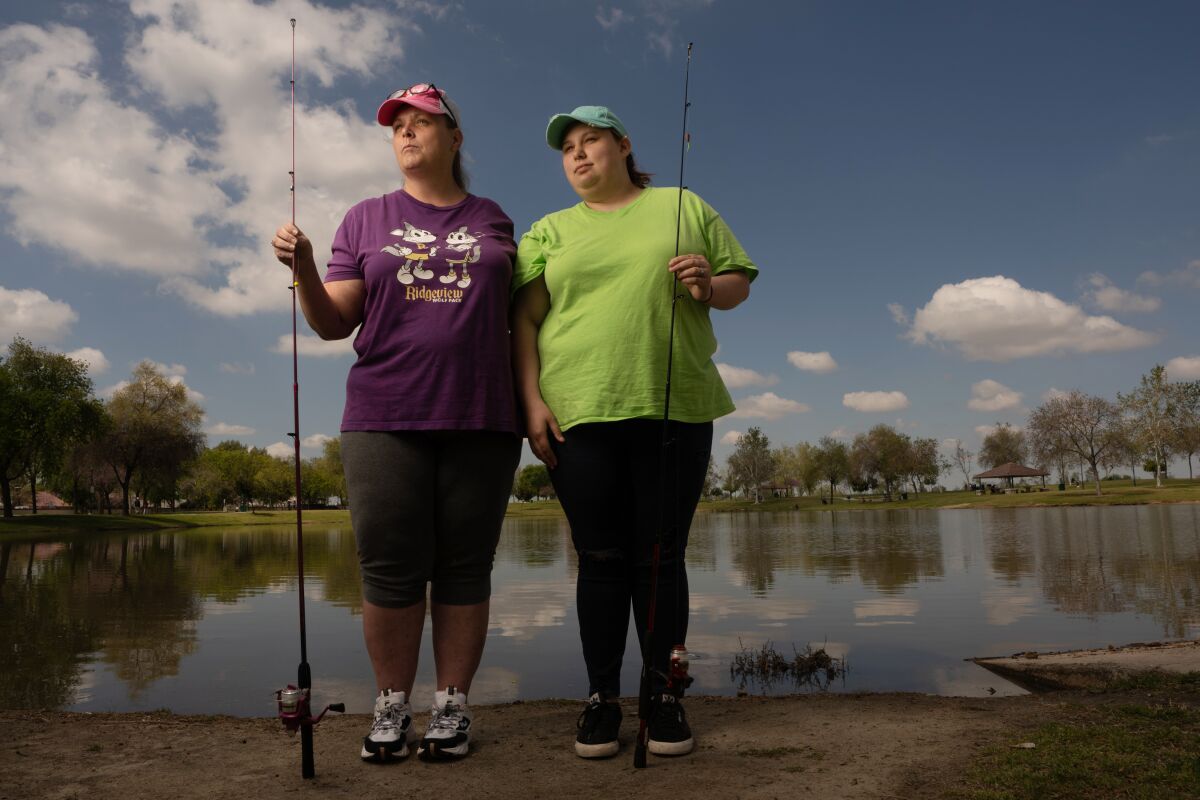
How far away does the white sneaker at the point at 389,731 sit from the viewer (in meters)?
2.72

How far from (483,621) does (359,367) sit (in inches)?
42.8

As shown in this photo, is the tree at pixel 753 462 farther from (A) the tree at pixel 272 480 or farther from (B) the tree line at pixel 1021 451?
(A) the tree at pixel 272 480

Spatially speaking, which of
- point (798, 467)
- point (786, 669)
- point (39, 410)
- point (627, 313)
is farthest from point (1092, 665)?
point (798, 467)

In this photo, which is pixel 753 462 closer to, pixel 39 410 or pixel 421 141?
pixel 39 410

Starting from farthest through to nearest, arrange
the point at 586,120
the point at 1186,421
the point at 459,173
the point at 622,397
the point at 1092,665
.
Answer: the point at 1186,421, the point at 1092,665, the point at 459,173, the point at 586,120, the point at 622,397

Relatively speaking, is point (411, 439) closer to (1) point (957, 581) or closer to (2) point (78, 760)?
(2) point (78, 760)

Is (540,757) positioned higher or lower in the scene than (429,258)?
lower

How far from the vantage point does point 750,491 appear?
338 ft

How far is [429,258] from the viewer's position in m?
2.99

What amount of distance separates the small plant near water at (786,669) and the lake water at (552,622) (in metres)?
0.10

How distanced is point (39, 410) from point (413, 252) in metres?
46.2

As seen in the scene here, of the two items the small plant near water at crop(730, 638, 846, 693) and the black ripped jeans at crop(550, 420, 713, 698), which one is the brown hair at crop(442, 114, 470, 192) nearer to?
the black ripped jeans at crop(550, 420, 713, 698)

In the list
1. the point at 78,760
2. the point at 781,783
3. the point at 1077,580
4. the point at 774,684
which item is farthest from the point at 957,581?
the point at 78,760

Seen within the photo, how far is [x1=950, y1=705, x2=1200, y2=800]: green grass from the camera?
224cm
